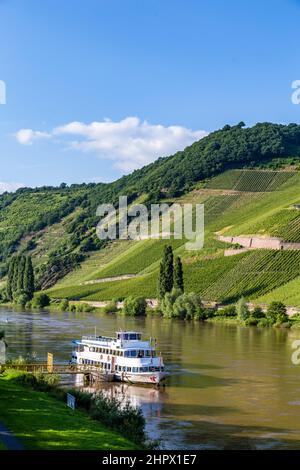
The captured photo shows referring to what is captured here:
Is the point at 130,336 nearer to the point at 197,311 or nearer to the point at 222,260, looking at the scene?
the point at 197,311

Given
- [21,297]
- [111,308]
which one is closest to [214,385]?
[111,308]

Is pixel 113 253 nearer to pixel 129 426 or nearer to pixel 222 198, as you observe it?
pixel 222 198

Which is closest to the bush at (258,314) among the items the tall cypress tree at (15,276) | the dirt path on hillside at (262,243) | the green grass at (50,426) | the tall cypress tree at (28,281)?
the dirt path on hillside at (262,243)

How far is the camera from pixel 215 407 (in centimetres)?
4375

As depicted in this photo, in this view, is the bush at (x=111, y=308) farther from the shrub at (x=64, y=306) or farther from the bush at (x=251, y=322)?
the bush at (x=251, y=322)

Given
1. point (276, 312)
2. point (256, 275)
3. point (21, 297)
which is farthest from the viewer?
point (21, 297)

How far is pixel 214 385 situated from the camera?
5062cm

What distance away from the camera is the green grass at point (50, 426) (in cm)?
2602

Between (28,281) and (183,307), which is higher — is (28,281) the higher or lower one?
the higher one

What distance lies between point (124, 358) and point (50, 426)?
27.3 metres

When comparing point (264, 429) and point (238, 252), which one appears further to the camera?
point (238, 252)

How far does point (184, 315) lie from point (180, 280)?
33.7 feet

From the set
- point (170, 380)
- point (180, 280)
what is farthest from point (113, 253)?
point (170, 380)

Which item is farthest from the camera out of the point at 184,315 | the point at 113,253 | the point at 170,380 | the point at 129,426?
the point at 113,253
